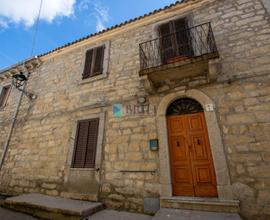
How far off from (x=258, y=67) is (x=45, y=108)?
7107 mm

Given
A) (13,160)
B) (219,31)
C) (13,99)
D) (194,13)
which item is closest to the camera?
(219,31)

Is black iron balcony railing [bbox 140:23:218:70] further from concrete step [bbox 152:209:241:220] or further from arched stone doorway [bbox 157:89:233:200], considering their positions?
concrete step [bbox 152:209:241:220]

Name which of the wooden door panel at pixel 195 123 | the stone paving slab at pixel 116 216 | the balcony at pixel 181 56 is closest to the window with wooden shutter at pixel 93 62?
the balcony at pixel 181 56

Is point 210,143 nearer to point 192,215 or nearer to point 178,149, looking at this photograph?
point 178,149

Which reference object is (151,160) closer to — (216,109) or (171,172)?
(171,172)

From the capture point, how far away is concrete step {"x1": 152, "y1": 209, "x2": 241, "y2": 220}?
2842mm

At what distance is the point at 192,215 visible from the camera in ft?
9.81

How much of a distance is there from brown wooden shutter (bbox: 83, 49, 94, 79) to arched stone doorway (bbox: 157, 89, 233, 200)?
329 centimetres

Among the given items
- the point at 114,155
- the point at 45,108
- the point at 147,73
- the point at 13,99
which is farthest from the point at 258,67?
the point at 13,99

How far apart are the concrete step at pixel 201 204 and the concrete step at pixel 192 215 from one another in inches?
3.6

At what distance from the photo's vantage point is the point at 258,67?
152 inches

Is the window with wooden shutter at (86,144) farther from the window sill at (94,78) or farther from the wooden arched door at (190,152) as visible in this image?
the wooden arched door at (190,152)

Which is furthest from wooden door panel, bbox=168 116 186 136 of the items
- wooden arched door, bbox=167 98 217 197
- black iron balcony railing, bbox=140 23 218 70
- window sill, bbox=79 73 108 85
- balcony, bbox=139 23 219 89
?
window sill, bbox=79 73 108 85

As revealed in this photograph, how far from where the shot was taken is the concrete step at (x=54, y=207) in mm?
3418
